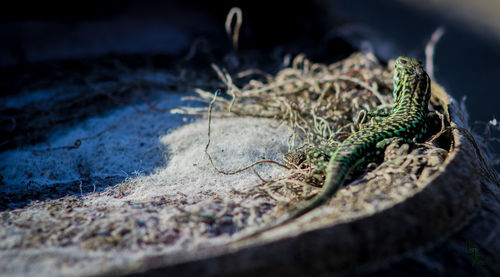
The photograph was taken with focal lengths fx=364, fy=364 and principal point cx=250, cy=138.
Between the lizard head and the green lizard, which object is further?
the lizard head

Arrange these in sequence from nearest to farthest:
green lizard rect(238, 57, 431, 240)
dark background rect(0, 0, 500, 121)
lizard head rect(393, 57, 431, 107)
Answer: green lizard rect(238, 57, 431, 240), lizard head rect(393, 57, 431, 107), dark background rect(0, 0, 500, 121)

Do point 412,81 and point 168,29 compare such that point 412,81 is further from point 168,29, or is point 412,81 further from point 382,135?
point 168,29

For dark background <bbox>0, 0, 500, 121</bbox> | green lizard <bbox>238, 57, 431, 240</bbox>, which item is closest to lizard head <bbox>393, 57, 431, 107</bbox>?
green lizard <bbox>238, 57, 431, 240</bbox>

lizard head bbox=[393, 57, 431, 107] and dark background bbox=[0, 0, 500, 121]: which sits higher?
dark background bbox=[0, 0, 500, 121]

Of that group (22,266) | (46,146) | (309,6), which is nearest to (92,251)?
(22,266)

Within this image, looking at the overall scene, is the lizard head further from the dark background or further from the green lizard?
the dark background

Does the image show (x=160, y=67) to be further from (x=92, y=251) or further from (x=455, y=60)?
(x=455, y=60)

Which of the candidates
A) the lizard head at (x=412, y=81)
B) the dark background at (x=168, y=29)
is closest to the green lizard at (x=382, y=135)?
the lizard head at (x=412, y=81)

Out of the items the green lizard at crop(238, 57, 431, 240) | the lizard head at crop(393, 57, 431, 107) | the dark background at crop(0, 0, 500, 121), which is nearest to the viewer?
the green lizard at crop(238, 57, 431, 240)

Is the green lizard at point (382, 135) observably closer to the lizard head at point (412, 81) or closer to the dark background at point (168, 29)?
the lizard head at point (412, 81)
